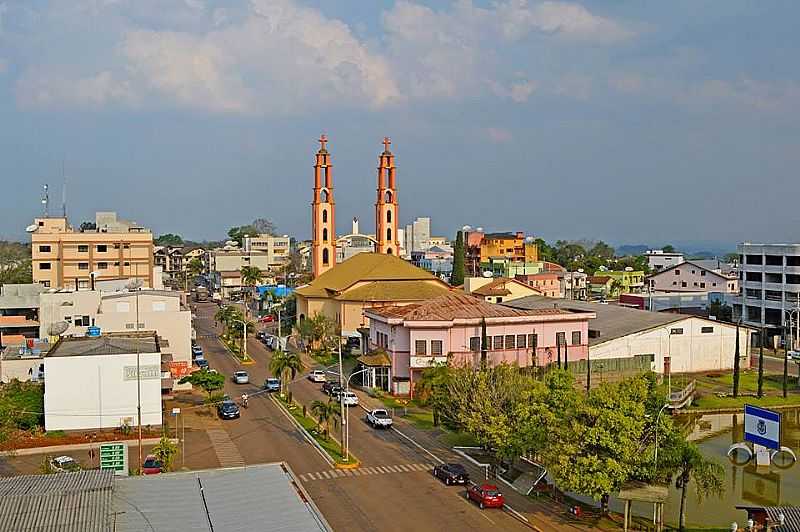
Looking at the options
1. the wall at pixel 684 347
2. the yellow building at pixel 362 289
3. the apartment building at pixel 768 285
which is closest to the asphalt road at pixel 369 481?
the wall at pixel 684 347

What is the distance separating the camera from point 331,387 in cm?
5434

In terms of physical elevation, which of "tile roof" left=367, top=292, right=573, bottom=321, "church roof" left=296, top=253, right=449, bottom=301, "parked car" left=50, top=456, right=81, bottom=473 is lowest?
"parked car" left=50, top=456, right=81, bottom=473

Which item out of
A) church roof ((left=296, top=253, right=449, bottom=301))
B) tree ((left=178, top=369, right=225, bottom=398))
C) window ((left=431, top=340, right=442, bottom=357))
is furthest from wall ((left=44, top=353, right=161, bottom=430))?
church roof ((left=296, top=253, right=449, bottom=301))

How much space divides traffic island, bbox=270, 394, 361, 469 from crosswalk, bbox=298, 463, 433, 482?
23.6 inches

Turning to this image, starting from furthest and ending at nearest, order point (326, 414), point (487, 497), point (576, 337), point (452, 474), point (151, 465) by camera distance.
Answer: point (576, 337) < point (326, 414) < point (151, 465) < point (452, 474) < point (487, 497)

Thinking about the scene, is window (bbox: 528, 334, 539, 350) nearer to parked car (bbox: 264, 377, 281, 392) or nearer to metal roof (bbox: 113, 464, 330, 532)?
parked car (bbox: 264, 377, 281, 392)

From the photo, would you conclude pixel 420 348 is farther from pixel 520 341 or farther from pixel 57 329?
pixel 57 329

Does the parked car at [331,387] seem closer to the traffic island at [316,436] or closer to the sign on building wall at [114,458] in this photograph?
the traffic island at [316,436]

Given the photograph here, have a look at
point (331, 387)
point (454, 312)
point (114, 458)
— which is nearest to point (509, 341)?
point (454, 312)

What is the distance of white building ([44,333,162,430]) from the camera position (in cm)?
4322

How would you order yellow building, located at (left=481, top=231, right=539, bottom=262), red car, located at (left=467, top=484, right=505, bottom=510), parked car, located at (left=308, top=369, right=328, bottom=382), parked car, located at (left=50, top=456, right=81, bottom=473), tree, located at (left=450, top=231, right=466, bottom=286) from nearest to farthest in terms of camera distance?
red car, located at (left=467, top=484, right=505, bottom=510)
parked car, located at (left=50, top=456, right=81, bottom=473)
parked car, located at (left=308, top=369, right=328, bottom=382)
tree, located at (left=450, top=231, right=466, bottom=286)
yellow building, located at (left=481, top=231, right=539, bottom=262)

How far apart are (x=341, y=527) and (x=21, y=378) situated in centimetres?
3173

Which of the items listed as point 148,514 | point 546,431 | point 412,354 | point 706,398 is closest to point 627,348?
point 706,398

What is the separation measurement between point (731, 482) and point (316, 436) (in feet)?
65.8
